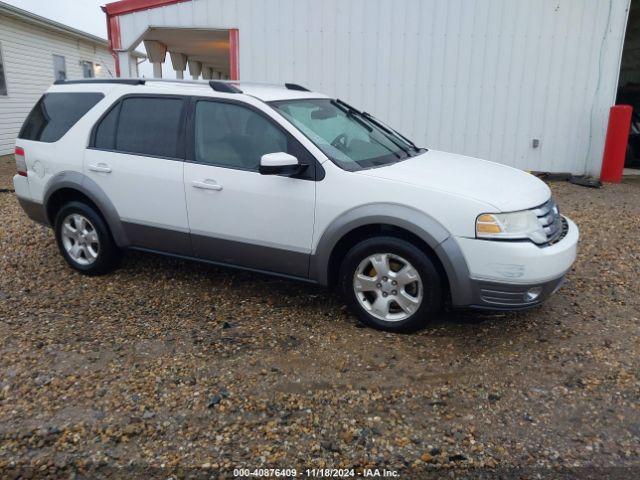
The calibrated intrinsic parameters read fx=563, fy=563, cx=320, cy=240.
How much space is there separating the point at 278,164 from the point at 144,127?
1.44 meters

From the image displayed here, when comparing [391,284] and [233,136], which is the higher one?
[233,136]

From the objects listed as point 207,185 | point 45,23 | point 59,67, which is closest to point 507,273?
point 207,185

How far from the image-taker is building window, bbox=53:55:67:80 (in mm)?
16953

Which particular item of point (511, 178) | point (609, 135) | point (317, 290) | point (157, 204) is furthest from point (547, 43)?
point (157, 204)

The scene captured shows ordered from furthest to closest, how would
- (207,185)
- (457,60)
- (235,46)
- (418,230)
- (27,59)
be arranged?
(27,59) → (235,46) → (457,60) → (207,185) → (418,230)

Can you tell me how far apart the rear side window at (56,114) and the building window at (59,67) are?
13.4 metres

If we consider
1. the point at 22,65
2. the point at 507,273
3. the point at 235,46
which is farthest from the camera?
the point at 22,65

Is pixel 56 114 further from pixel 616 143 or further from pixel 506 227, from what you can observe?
pixel 616 143

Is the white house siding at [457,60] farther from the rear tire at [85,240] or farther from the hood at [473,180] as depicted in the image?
the hood at [473,180]

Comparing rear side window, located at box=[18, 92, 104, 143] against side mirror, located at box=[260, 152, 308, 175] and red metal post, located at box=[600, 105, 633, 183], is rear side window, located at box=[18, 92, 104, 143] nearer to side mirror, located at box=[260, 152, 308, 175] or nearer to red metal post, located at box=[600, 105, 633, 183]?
side mirror, located at box=[260, 152, 308, 175]

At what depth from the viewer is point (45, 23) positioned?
606 inches

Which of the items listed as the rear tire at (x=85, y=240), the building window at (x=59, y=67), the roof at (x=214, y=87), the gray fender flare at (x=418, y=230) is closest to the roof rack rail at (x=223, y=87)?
the roof at (x=214, y=87)

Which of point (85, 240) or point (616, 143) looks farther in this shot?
point (616, 143)

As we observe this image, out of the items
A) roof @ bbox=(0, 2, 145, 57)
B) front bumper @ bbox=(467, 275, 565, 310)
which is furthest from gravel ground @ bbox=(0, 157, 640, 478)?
roof @ bbox=(0, 2, 145, 57)
